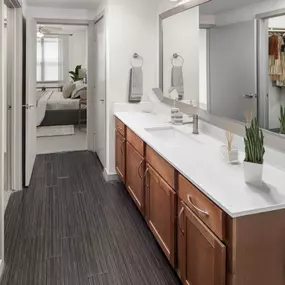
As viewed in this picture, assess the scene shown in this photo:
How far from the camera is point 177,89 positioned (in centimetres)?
349

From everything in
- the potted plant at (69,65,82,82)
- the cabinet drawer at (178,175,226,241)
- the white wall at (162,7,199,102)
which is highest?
the potted plant at (69,65,82,82)

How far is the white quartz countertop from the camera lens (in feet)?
4.67

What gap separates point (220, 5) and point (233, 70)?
51cm

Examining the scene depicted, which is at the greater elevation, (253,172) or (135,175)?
(253,172)

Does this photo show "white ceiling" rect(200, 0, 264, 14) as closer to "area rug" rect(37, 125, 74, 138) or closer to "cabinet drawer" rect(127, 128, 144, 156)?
"cabinet drawer" rect(127, 128, 144, 156)

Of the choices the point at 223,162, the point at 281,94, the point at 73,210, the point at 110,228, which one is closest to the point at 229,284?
the point at 223,162

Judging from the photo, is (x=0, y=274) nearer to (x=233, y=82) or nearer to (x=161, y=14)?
(x=233, y=82)

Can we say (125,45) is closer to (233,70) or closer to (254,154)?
(233,70)

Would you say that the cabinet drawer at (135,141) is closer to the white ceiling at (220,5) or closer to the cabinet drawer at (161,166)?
the cabinet drawer at (161,166)

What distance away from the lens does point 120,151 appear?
3.81 meters

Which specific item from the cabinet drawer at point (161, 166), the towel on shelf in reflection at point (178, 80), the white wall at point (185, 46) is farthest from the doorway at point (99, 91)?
Answer: the cabinet drawer at point (161, 166)

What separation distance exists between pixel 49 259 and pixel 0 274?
339mm

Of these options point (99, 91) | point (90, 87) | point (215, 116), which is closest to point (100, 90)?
point (99, 91)

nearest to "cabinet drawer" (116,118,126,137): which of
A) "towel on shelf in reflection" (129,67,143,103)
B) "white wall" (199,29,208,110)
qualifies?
"towel on shelf in reflection" (129,67,143,103)
